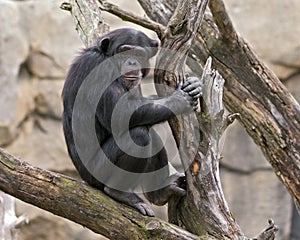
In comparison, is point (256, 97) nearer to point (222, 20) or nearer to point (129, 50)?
point (222, 20)

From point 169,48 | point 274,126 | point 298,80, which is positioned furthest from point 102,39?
point 298,80

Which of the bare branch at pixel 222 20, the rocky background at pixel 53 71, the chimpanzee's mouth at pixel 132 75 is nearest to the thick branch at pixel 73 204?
the chimpanzee's mouth at pixel 132 75

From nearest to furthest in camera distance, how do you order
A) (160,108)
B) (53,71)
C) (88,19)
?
(160,108) < (88,19) < (53,71)

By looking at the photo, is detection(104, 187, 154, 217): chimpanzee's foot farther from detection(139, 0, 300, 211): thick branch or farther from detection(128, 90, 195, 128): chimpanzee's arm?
detection(139, 0, 300, 211): thick branch

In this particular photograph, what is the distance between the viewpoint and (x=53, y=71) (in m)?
9.06

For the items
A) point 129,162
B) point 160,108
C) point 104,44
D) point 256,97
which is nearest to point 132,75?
point 104,44

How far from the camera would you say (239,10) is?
9102mm

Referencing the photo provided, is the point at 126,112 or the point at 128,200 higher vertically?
the point at 126,112

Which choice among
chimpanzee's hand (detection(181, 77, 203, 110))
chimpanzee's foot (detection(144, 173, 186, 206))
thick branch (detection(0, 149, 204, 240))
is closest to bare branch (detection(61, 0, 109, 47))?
chimpanzee's hand (detection(181, 77, 203, 110))

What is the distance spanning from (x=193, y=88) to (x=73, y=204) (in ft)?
3.59

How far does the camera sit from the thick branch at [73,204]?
381 cm

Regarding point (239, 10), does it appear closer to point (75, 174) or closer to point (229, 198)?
point (229, 198)

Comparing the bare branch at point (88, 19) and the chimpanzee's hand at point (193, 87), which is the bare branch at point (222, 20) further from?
the chimpanzee's hand at point (193, 87)

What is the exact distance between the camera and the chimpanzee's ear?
4512mm
